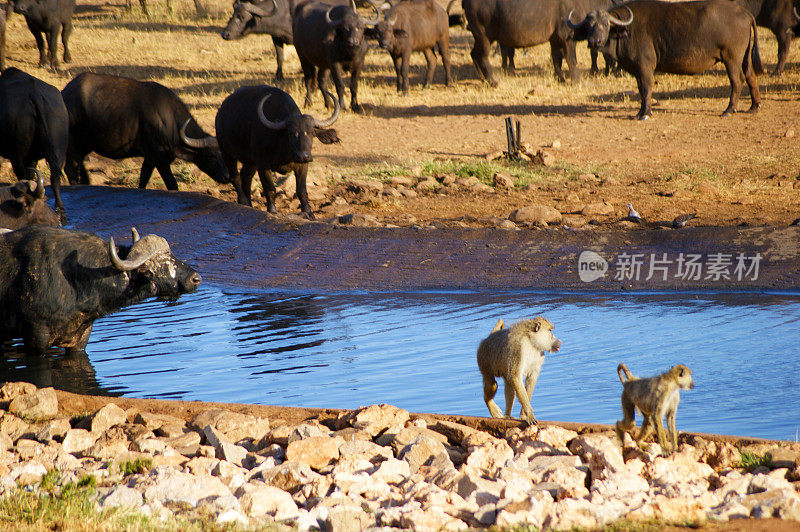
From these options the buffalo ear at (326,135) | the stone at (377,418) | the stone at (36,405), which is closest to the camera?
the stone at (377,418)

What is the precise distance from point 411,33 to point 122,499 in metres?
18.1

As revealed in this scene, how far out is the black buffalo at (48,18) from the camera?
22359 millimetres

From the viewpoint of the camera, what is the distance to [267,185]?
12156 mm

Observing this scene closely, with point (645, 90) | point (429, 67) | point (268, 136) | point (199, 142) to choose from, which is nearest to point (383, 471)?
point (268, 136)

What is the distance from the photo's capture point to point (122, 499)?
3.94 m

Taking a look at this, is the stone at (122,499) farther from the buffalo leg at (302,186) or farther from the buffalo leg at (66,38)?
the buffalo leg at (66,38)

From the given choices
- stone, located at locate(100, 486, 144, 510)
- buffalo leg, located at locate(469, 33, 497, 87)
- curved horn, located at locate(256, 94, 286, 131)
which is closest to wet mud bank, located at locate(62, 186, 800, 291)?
curved horn, located at locate(256, 94, 286, 131)

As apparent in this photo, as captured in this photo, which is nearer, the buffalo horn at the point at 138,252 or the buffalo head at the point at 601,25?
the buffalo horn at the point at 138,252

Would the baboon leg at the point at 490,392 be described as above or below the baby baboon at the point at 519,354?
below

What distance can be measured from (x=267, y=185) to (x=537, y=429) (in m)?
8.08

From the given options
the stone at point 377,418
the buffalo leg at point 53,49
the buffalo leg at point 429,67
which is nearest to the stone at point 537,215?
the stone at point 377,418

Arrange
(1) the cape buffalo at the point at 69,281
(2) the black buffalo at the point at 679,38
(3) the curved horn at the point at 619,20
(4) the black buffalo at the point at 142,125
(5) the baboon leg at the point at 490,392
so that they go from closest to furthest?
1. (5) the baboon leg at the point at 490,392
2. (1) the cape buffalo at the point at 69,281
3. (4) the black buffalo at the point at 142,125
4. (2) the black buffalo at the point at 679,38
5. (3) the curved horn at the point at 619,20

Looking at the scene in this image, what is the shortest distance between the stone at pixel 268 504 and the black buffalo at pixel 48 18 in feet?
68.9

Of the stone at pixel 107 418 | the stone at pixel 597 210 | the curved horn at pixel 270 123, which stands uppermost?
the curved horn at pixel 270 123
